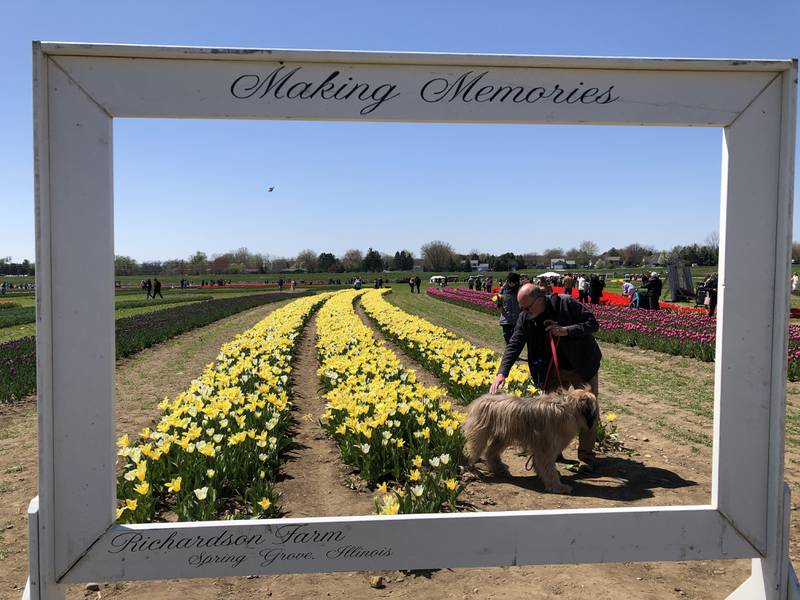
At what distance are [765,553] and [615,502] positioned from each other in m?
1.87

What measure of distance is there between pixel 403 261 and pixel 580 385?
80755 mm

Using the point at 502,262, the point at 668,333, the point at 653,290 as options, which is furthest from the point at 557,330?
the point at 502,262

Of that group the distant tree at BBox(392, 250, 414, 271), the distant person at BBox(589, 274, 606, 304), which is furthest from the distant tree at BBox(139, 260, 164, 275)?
the distant person at BBox(589, 274, 606, 304)

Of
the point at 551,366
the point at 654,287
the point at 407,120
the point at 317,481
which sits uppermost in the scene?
the point at 407,120

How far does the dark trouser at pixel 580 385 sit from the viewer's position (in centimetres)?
521

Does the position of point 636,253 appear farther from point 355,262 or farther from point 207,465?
point 207,465

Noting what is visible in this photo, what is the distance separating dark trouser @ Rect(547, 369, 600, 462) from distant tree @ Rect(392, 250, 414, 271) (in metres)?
79.1

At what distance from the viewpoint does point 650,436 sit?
6.44m

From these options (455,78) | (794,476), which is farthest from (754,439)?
(794,476)

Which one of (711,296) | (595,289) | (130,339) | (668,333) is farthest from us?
(595,289)

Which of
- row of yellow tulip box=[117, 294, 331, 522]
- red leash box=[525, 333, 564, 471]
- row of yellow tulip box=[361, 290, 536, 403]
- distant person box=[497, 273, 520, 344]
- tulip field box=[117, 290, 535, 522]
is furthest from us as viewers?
distant person box=[497, 273, 520, 344]

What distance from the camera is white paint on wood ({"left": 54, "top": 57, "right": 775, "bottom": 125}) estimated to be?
2367mm

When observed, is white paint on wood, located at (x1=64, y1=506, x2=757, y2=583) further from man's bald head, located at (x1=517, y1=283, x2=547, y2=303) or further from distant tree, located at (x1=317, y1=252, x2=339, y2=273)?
distant tree, located at (x1=317, y1=252, x2=339, y2=273)

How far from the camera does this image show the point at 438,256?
80.9 metres
